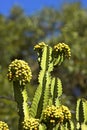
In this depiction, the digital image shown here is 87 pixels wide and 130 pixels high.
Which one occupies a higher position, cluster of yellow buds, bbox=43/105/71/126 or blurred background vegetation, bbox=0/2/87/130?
blurred background vegetation, bbox=0/2/87/130

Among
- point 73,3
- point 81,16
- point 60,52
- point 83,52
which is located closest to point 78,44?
point 83,52

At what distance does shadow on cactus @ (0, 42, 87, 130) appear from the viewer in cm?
367

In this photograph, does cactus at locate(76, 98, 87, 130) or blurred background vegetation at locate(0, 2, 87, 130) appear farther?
blurred background vegetation at locate(0, 2, 87, 130)

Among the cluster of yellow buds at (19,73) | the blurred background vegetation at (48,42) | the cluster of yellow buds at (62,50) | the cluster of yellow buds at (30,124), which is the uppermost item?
the blurred background vegetation at (48,42)

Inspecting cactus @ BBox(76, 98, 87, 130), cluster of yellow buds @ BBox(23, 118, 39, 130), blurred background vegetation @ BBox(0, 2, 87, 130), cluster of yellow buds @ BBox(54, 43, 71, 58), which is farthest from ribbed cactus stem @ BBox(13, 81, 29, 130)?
blurred background vegetation @ BBox(0, 2, 87, 130)

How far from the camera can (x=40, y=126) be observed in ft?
12.0

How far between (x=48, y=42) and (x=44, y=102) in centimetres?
1737

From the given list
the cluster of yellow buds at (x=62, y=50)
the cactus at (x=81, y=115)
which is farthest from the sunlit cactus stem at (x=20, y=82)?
the cluster of yellow buds at (x=62, y=50)

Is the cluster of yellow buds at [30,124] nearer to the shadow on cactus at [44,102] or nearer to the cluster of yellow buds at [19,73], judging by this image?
the shadow on cactus at [44,102]

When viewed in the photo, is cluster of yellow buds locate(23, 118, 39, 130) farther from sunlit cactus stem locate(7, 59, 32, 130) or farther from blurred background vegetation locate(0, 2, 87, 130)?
blurred background vegetation locate(0, 2, 87, 130)

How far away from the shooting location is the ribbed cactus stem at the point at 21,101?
154 inches

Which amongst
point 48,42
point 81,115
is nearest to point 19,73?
point 81,115

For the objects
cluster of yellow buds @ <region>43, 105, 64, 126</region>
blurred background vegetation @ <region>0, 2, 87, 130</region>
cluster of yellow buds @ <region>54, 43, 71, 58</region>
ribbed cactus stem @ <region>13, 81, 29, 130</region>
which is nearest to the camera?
cluster of yellow buds @ <region>43, 105, 64, 126</region>

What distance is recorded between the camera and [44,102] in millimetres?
3979
